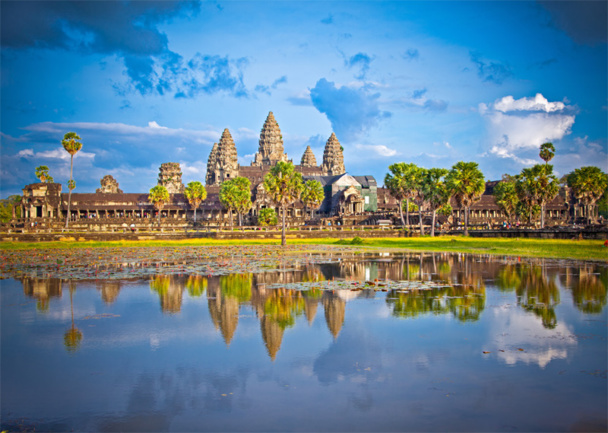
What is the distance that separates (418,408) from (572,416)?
6.64 ft

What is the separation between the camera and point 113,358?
10117mm

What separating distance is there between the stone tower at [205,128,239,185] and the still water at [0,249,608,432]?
419 ft

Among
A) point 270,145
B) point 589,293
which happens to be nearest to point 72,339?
point 589,293

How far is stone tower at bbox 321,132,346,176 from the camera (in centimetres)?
15388

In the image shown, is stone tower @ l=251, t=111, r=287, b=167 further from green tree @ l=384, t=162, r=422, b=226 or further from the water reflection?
the water reflection

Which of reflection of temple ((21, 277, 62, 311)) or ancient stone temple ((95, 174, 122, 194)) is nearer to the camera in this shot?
reflection of temple ((21, 277, 62, 311))

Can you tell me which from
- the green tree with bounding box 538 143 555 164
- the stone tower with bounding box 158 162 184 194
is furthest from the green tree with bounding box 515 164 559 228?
the stone tower with bounding box 158 162 184 194

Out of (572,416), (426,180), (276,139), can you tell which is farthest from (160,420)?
(276,139)

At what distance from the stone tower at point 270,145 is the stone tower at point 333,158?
12.2m

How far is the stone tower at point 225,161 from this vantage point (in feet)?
478

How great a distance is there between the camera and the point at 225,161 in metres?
147

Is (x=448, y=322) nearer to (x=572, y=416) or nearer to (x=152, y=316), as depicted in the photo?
(x=572, y=416)


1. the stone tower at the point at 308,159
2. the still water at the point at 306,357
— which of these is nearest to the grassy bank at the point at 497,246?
the still water at the point at 306,357

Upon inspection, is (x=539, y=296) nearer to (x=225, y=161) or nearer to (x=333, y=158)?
(x=225, y=161)
